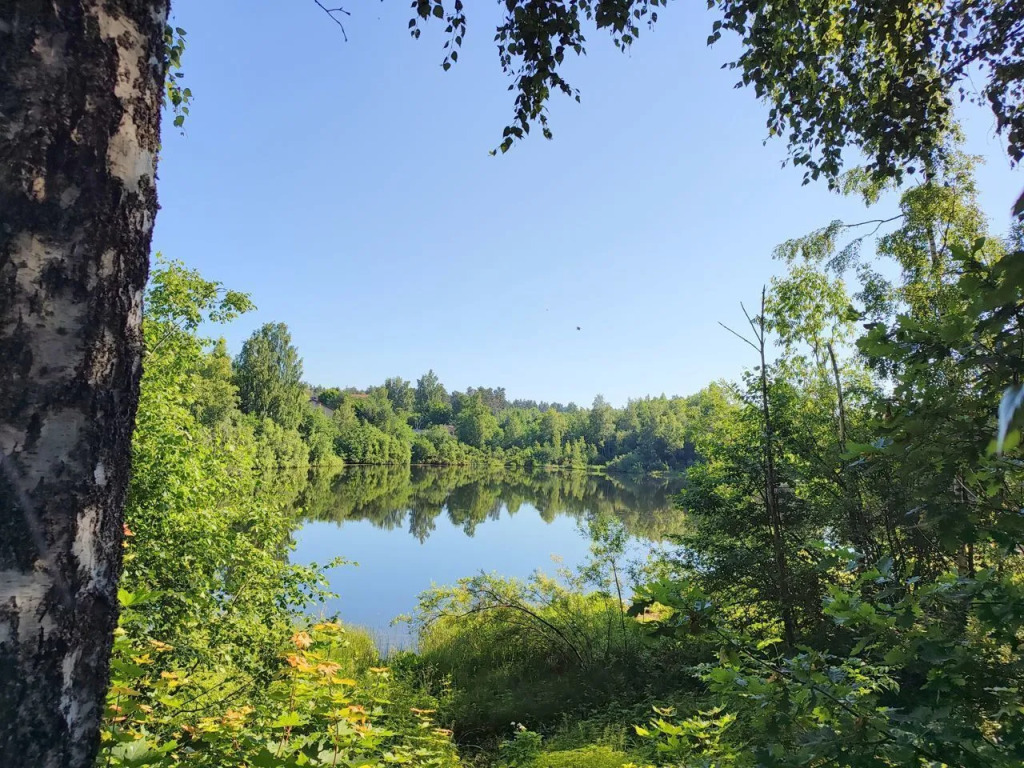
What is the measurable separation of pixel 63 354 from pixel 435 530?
23732mm

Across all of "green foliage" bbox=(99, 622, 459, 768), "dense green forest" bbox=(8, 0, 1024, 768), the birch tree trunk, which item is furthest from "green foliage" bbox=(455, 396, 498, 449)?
the birch tree trunk

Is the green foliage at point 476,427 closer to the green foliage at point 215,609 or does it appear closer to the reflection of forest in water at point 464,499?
the reflection of forest in water at point 464,499

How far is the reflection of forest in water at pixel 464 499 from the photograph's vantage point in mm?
24078

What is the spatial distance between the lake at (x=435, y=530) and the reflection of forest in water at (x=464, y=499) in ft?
0.21

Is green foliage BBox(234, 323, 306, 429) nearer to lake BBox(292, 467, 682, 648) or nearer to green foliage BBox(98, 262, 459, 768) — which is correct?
lake BBox(292, 467, 682, 648)

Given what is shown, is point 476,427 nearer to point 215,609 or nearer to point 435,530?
point 435,530

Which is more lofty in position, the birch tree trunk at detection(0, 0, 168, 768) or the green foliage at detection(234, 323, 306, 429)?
the green foliage at detection(234, 323, 306, 429)

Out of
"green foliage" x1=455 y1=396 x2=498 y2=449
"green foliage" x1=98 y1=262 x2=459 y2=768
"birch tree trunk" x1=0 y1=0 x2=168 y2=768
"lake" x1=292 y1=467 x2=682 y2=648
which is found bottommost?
"lake" x1=292 y1=467 x2=682 y2=648

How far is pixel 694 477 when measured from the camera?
23.5 ft

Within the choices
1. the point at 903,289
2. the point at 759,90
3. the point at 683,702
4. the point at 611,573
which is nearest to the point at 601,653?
the point at 611,573

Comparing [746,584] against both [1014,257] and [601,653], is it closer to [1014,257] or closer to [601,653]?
[601,653]

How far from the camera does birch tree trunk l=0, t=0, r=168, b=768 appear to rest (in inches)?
28.3

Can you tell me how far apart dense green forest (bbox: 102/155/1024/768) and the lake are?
3.55 ft

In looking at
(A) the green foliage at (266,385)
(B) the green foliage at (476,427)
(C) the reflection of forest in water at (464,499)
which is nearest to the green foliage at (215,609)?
(C) the reflection of forest in water at (464,499)
